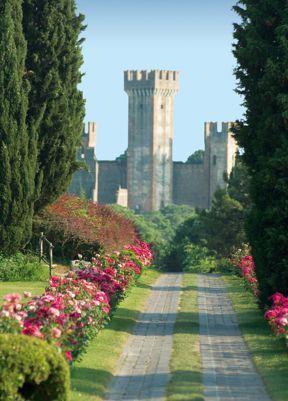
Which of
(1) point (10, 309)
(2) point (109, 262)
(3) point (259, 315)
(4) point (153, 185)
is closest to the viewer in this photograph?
(1) point (10, 309)

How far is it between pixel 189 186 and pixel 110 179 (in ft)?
30.7

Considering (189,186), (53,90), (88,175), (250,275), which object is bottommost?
(189,186)

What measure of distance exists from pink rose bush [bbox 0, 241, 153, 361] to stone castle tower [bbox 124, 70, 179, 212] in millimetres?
123343

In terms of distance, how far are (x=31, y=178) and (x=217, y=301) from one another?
21.4 feet

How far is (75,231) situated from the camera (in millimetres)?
38969

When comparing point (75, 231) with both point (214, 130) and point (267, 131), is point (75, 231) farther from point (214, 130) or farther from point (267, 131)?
point (214, 130)

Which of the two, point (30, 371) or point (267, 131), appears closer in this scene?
point (30, 371)

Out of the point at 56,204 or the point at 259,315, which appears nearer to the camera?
the point at 259,315

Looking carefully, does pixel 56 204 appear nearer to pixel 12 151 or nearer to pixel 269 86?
pixel 12 151

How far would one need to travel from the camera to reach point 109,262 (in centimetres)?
2906

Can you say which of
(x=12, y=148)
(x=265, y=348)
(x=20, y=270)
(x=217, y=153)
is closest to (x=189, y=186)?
(x=217, y=153)

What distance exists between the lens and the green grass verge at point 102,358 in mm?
14383

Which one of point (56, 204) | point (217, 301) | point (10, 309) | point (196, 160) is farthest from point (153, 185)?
point (10, 309)

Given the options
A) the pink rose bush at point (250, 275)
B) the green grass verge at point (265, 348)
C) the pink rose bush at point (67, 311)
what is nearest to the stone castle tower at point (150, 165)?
the pink rose bush at point (250, 275)
